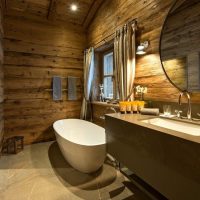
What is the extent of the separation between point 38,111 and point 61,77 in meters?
0.96

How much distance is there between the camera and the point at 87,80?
380 cm

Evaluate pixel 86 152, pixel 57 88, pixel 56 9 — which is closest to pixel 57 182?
pixel 86 152

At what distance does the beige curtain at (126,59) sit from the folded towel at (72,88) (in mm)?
1644

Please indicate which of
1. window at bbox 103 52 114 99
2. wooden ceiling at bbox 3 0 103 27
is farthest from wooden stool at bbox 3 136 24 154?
wooden ceiling at bbox 3 0 103 27

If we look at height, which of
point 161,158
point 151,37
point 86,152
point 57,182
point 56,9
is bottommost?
point 57,182

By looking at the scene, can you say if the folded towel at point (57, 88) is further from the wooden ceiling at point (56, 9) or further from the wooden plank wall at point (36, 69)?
the wooden ceiling at point (56, 9)

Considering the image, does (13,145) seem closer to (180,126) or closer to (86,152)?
(86,152)

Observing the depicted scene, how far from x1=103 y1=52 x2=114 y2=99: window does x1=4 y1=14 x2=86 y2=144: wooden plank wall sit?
71cm

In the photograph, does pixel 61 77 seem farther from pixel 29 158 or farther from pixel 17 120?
pixel 29 158

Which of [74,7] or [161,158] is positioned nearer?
[161,158]

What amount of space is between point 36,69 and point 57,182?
250 centimetres

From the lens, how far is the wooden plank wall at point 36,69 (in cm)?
346

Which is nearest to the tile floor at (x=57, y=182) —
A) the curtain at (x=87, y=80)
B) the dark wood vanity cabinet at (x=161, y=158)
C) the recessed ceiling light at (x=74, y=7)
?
the dark wood vanity cabinet at (x=161, y=158)

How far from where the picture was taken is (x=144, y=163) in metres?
1.37
